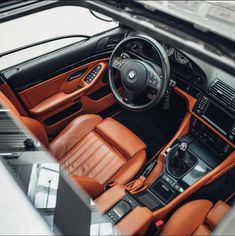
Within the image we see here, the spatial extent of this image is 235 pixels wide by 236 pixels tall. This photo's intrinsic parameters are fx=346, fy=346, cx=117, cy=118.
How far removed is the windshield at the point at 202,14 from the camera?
134 cm

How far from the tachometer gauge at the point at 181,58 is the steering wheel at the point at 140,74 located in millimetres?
172

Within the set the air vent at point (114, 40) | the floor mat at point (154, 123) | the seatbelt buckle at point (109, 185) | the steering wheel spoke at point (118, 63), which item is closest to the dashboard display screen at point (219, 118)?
the floor mat at point (154, 123)

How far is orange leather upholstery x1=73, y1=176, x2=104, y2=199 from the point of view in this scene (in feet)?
5.19

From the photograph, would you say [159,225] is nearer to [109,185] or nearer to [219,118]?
[109,185]

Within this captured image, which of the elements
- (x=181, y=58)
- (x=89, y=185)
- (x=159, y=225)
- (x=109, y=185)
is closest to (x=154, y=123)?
(x=181, y=58)

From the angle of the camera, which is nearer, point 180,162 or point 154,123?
point 180,162

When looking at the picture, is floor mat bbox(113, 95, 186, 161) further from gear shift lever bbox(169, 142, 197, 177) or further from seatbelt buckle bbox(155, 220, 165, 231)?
seatbelt buckle bbox(155, 220, 165, 231)

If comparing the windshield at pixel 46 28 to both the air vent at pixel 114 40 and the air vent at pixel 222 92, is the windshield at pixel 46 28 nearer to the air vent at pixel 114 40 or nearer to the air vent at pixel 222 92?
the air vent at pixel 114 40

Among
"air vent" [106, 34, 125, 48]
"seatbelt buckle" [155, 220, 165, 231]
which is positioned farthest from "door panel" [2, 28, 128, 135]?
"seatbelt buckle" [155, 220, 165, 231]

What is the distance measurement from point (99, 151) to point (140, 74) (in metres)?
0.56

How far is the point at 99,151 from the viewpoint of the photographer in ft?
7.29

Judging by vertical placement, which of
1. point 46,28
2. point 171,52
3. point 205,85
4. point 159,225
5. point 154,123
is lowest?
point 154,123

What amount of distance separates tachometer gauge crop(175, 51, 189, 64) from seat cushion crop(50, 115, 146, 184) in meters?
0.61

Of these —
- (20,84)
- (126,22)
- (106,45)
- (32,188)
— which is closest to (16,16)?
(126,22)
